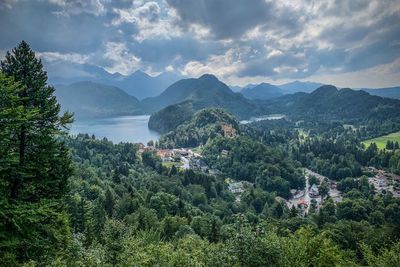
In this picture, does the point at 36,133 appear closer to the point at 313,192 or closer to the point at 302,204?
the point at 302,204

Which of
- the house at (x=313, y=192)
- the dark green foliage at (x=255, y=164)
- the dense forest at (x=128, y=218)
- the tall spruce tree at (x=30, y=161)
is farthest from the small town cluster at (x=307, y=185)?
the tall spruce tree at (x=30, y=161)

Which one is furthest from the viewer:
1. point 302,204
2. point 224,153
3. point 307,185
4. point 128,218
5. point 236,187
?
point 224,153

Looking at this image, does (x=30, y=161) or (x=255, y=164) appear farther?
(x=255, y=164)

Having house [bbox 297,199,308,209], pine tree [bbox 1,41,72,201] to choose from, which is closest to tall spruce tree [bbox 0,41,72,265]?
pine tree [bbox 1,41,72,201]

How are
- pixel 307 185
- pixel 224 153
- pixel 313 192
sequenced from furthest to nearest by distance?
pixel 224 153 < pixel 307 185 < pixel 313 192

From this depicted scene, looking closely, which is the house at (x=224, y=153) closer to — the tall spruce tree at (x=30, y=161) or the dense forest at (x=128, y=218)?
the dense forest at (x=128, y=218)

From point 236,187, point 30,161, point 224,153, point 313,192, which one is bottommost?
point 313,192

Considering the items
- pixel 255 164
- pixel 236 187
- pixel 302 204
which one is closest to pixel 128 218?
pixel 302 204

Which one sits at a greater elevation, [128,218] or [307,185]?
[128,218]
